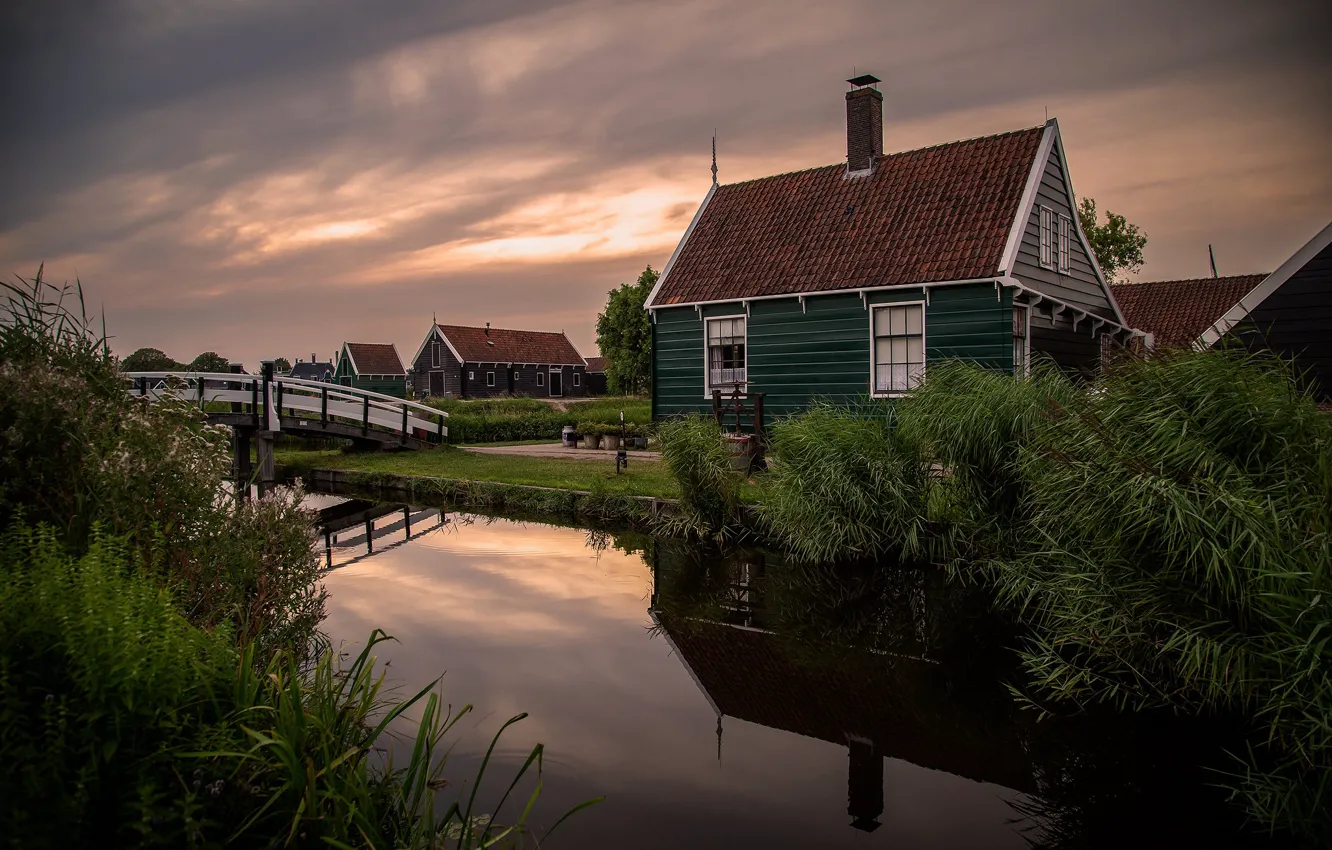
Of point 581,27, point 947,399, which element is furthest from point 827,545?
point 581,27

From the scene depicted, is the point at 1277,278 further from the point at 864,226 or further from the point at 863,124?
the point at 863,124

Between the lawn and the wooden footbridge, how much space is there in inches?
26.1

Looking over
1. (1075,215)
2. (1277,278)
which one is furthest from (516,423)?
(1277,278)

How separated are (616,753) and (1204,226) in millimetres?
19664

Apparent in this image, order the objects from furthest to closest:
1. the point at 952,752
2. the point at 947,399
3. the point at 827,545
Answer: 1. the point at 827,545
2. the point at 947,399
3. the point at 952,752

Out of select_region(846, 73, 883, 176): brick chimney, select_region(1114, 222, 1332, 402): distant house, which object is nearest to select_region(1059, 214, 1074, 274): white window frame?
select_region(1114, 222, 1332, 402): distant house

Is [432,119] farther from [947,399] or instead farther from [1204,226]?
[1204,226]

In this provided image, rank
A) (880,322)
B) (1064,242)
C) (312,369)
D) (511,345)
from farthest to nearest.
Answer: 1. (312,369)
2. (511,345)
3. (1064,242)
4. (880,322)

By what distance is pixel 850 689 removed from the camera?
586 centimetres

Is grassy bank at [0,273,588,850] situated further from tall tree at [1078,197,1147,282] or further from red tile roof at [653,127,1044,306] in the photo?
tall tree at [1078,197,1147,282]

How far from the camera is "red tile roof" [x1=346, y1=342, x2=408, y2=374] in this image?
58.4 metres

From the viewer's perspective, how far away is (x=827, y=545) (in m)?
8.73

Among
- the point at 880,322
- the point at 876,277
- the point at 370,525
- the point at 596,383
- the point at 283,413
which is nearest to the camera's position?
the point at 370,525

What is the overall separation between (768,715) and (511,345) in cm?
4873
